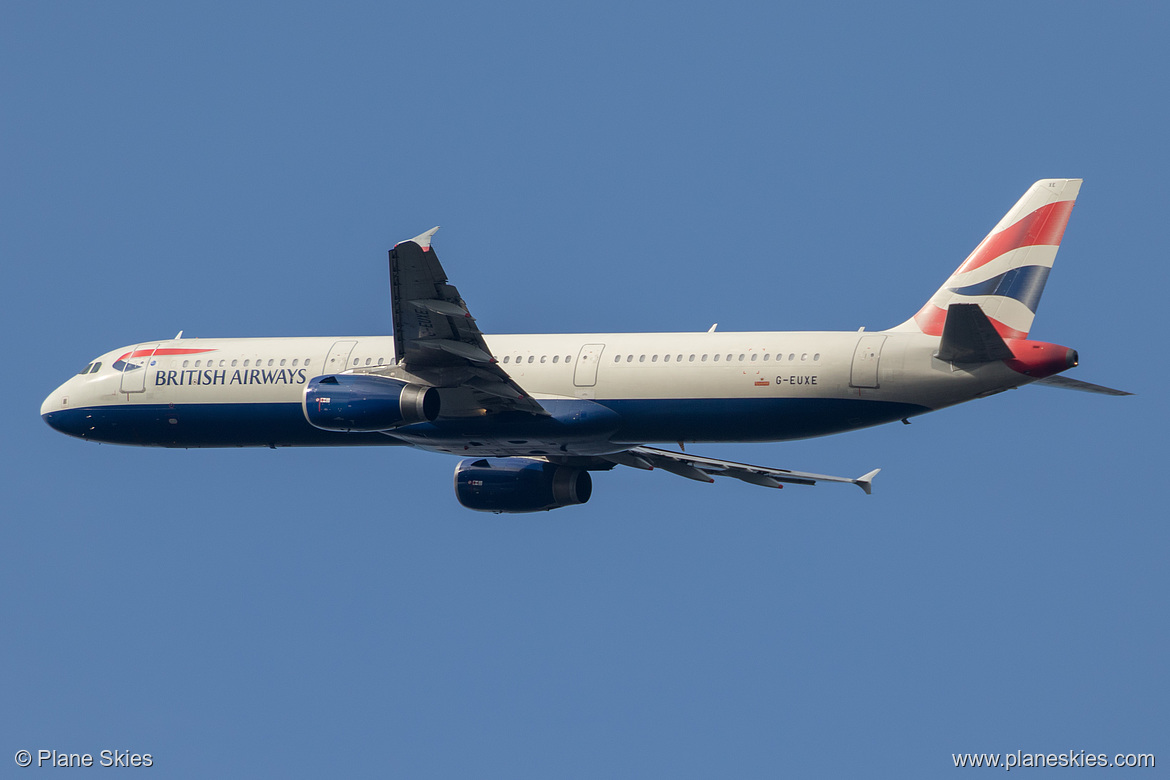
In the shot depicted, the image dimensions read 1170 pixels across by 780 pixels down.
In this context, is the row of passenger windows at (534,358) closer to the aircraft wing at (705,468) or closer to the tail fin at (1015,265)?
the aircraft wing at (705,468)

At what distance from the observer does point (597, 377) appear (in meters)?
40.0

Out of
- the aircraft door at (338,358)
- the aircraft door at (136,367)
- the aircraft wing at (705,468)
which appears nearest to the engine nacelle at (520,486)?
the aircraft wing at (705,468)

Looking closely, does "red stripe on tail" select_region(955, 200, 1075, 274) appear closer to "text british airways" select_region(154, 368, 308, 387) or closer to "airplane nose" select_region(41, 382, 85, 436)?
"text british airways" select_region(154, 368, 308, 387)

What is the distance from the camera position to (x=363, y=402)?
38281 millimetres

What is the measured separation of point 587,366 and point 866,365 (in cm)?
691

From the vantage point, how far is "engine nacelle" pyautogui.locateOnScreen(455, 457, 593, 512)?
45.0 metres

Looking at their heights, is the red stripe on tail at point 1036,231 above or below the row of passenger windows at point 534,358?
above

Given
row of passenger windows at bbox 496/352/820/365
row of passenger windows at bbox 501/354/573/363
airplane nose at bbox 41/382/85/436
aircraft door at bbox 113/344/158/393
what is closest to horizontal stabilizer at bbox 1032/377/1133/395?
row of passenger windows at bbox 496/352/820/365

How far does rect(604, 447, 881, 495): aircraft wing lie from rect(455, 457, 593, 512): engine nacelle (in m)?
1.40

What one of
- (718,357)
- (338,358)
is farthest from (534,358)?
(338,358)

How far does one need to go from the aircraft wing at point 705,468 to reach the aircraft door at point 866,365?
22.3ft

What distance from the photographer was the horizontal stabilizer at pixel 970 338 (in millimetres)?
35656

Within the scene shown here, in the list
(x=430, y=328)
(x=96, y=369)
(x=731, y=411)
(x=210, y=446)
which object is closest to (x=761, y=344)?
(x=731, y=411)

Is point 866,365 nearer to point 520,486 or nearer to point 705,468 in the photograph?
point 705,468
